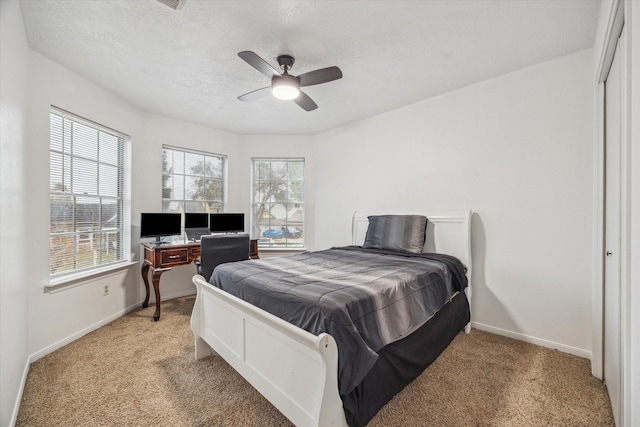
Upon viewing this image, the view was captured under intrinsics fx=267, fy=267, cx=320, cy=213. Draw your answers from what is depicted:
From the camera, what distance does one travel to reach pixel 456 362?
2.14 metres

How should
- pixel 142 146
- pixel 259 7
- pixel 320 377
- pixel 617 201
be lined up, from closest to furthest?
pixel 320 377 → pixel 617 201 → pixel 259 7 → pixel 142 146

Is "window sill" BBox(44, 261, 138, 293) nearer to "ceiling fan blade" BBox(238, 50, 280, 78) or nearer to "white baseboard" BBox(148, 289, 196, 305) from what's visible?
"white baseboard" BBox(148, 289, 196, 305)

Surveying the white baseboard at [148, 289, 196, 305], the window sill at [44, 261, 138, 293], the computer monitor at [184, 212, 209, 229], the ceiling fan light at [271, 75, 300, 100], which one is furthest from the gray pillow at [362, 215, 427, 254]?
the window sill at [44, 261, 138, 293]

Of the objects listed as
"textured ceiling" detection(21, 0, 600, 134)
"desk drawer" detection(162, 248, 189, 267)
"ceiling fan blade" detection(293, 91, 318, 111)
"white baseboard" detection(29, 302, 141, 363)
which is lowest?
"white baseboard" detection(29, 302, 141, 363)

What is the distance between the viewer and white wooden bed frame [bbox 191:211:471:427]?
1198mm

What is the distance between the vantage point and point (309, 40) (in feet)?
6.83

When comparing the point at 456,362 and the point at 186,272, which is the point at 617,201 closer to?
the point at 456,362

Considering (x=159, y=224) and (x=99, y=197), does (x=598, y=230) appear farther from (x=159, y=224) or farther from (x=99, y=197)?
(x=99, y=197)

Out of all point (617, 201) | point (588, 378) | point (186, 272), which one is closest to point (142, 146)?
point (186, 272)

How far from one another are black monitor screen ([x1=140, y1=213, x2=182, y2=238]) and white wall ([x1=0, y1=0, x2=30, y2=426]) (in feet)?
3.89

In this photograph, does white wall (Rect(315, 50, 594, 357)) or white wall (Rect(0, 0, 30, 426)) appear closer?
white wall (Rect(0, 0, 30, 426))

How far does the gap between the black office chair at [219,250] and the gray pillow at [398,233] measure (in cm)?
147

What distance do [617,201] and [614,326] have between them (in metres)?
0.77

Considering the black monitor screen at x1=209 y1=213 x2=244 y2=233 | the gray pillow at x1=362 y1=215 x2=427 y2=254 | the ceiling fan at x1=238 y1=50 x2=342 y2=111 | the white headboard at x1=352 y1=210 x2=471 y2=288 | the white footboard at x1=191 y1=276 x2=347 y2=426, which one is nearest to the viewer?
the white footboard at x1=191 y1=276 x2=347 y2=426
